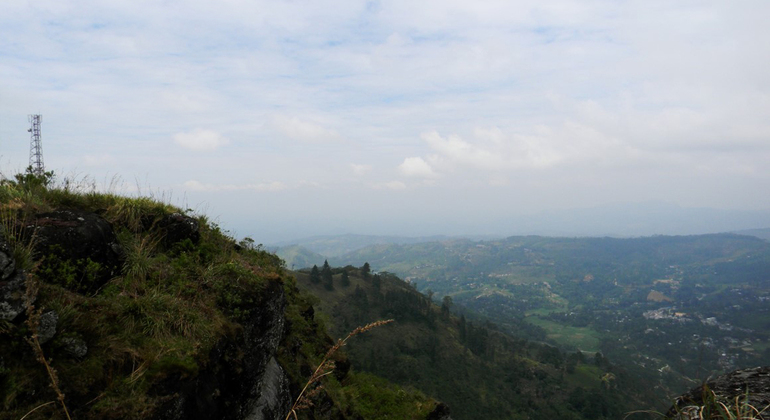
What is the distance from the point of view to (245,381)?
22.5 feet

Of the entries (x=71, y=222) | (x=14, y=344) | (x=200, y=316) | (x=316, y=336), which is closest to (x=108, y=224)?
(x=71, y=222)

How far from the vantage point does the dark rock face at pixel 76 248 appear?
5766 millimetres

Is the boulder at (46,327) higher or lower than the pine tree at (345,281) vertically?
higher

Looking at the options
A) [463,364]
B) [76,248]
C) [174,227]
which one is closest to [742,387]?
[174,227]

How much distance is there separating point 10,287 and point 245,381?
382 cm

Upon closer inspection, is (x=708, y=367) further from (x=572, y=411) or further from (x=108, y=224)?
(x=108, y=224)

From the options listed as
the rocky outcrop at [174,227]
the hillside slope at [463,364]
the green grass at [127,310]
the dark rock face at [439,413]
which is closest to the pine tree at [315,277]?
the hillside slope at [463,364]

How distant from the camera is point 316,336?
12.8 meters

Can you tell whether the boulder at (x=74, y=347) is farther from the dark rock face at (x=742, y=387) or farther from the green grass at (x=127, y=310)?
the dark rock face at (x=742, y=387)

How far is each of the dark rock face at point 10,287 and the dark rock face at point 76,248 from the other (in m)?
0.73

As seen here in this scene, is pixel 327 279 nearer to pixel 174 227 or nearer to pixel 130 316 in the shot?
pixel 174 227

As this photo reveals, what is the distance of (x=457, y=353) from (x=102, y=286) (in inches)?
3051

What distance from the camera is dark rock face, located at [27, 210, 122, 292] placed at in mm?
5766

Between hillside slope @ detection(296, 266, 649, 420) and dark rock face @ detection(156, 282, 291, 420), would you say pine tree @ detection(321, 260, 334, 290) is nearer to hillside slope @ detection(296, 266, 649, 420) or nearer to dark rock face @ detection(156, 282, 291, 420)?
hillside slope @ detection(296, 266, 649, 420)
